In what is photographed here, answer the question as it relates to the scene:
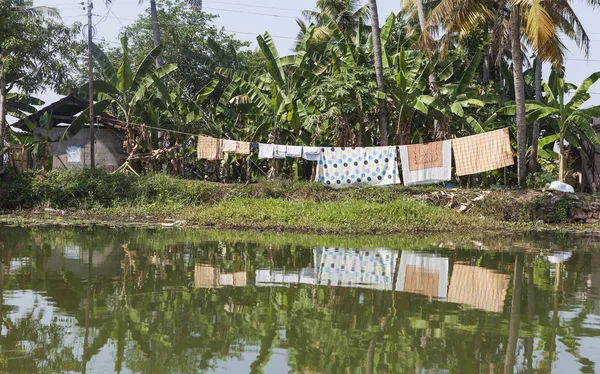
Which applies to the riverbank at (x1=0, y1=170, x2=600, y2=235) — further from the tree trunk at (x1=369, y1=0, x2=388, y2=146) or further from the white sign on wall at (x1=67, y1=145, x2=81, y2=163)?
the white sign on wall at (x1=67, y1=145, x2=81, y2=163)

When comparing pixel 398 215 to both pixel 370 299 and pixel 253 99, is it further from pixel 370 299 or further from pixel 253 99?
pixel 370 299

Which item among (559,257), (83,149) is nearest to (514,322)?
(559,257)

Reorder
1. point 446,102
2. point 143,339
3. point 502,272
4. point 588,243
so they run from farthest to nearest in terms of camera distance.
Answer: point 446,102 → point 588,243 → point 502,272 → point 143,339

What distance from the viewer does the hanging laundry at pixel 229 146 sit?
20.5 m

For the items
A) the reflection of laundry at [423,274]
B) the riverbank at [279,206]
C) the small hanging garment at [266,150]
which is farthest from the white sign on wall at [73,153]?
the reflection of laundry at [423,274]

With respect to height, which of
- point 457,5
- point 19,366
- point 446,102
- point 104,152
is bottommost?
point 19,366

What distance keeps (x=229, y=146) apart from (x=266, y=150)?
1.25m

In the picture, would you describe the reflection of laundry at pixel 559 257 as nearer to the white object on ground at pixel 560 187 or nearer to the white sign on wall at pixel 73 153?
the white object on ground at pixel 560 187

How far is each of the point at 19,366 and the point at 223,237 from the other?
9345 millimetres

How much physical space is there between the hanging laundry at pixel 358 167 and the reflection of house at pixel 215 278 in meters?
9.49

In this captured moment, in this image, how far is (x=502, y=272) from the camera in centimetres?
1016

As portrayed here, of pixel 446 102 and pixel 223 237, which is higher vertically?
pixel 446 102

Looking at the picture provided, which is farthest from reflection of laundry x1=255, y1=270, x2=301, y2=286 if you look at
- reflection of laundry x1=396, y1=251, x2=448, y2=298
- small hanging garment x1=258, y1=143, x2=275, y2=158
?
small hanging garment x1=258, y1=143, x2=275, y2=158

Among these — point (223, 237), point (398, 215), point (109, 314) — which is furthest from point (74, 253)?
point (398, 215)
